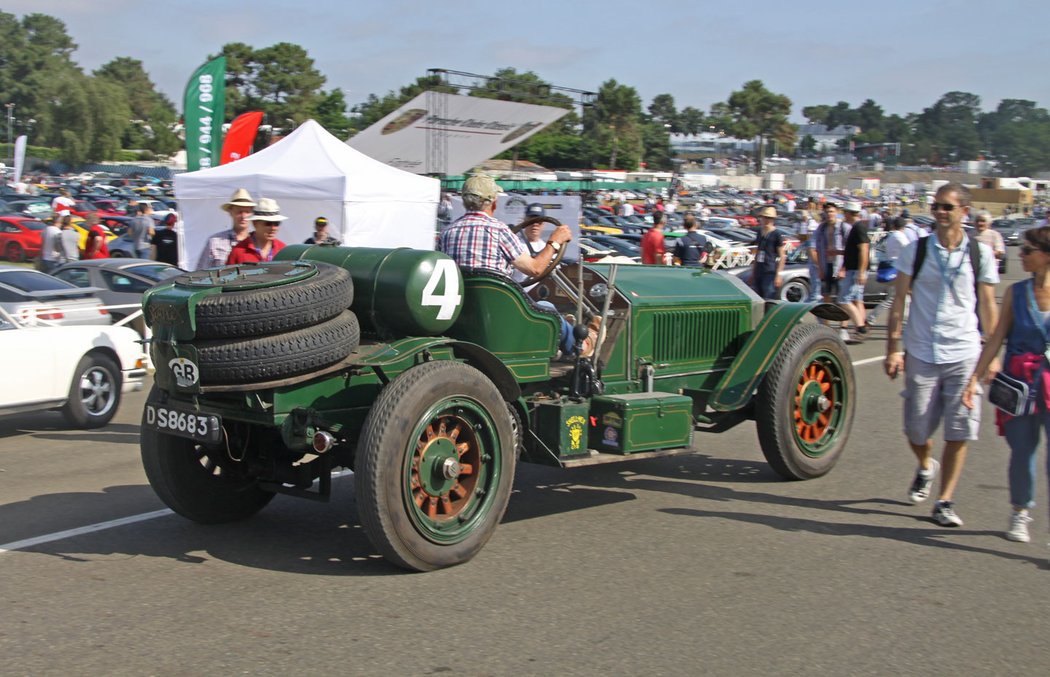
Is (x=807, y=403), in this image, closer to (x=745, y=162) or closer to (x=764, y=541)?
(x=764, y=541)

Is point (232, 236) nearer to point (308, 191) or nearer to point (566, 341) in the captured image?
point (566, 341)

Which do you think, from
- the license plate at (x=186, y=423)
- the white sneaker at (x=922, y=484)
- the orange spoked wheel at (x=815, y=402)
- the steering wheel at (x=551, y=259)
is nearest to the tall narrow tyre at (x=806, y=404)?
the orange spoked wheel at (x=815, y=402)

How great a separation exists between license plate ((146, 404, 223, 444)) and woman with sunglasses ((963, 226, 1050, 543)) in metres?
4.04

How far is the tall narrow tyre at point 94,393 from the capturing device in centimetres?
870

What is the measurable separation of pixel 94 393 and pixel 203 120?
10.4m

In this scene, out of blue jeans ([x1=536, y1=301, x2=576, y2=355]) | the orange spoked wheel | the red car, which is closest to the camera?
blue jeans ([x1=536, y1=301, x2=576, y2=355])

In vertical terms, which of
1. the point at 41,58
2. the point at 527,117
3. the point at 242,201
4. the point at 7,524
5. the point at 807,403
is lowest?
the point at 7,524

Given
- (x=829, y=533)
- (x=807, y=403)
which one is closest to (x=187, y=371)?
(x=829, y=533)

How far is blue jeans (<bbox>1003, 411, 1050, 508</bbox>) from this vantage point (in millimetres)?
5484

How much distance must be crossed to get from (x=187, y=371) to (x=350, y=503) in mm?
1861

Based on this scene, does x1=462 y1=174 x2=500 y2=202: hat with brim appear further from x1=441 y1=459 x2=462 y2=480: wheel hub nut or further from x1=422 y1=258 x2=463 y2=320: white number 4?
x1=441 y1=459 x2=462 y2=480: wheel hub nut

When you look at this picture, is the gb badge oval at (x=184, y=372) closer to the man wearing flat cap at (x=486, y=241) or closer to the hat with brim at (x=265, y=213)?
the man wearing flat cap at (x=486, y=241)

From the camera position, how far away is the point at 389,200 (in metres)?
16.6

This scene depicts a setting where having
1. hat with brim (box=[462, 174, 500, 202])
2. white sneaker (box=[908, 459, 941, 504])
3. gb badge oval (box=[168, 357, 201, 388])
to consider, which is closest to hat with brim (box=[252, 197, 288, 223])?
hat with brim (box=[462, 174, 500, 202])
